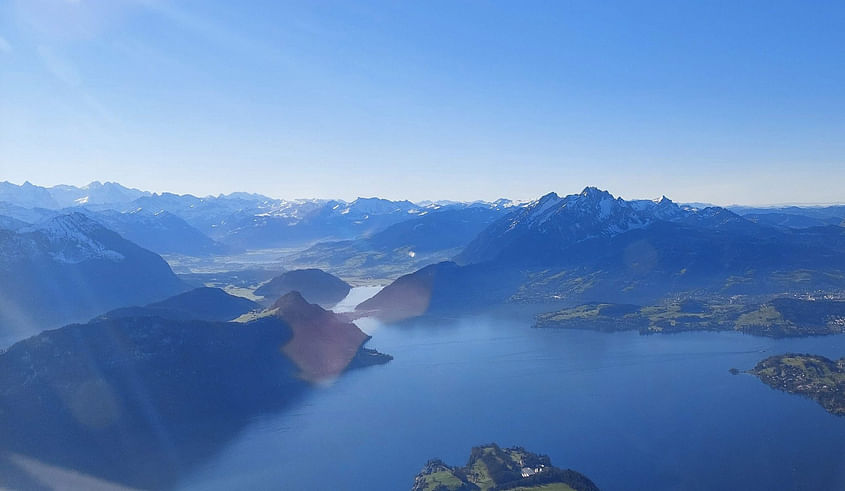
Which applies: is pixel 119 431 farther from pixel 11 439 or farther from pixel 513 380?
pixel 513 380

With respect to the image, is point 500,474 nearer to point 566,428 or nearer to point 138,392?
point 566,428

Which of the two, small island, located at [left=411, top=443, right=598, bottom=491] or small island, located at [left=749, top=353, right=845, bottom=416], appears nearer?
small island, located at [left=411, top=443, right=598, bottom=491]

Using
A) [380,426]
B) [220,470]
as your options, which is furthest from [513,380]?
[220,470]

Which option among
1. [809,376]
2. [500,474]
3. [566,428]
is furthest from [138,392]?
[809,376]

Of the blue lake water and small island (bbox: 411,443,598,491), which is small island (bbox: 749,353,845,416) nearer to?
the blue lake water

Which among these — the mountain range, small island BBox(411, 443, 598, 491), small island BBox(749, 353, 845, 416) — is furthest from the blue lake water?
the mountain range

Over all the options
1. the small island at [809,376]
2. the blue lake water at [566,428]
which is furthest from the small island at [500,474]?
the small island at [809,376]
